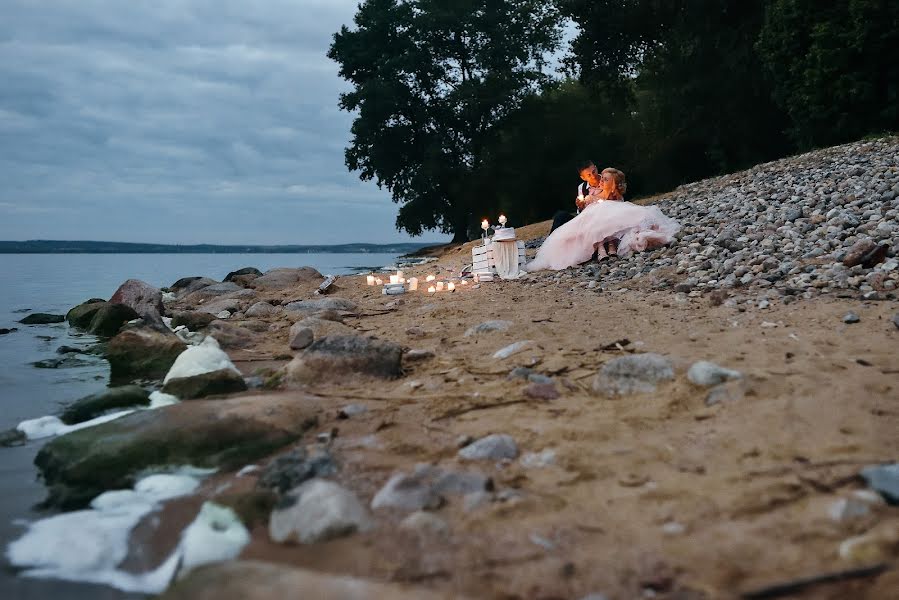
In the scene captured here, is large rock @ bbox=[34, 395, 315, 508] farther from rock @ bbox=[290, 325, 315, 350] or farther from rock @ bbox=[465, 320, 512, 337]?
rock @ bbox=[290, 325, 315, 350]

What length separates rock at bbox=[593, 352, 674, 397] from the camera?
11.9 ft

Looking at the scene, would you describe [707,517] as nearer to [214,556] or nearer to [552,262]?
[214,556]

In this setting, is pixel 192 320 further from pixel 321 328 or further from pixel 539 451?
pixel 539 451

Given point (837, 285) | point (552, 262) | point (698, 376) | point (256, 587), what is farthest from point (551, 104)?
point (256, 587)

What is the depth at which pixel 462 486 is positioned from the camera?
2.64 meters

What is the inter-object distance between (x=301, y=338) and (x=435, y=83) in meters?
23.5

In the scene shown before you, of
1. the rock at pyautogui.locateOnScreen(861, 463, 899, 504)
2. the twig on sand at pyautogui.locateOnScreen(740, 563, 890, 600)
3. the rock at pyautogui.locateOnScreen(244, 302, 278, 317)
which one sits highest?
the rock at pyautogui.locateOnScreen(244, 302, 278, 317)

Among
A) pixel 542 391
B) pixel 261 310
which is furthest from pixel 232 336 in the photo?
pixel 542 391

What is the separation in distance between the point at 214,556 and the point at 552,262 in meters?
8.08

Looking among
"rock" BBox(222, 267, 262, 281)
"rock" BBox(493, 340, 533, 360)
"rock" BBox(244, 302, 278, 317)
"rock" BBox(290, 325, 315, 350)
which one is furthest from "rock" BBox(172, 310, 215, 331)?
"rock" BBox(222, 267, 262, 281)

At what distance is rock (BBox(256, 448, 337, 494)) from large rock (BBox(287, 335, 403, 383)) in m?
1.48

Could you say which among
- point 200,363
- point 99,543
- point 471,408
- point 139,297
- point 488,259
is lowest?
point 99,543

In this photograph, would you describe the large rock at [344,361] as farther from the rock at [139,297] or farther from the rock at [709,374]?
the rock at [139,297]

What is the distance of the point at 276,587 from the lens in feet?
6.10
